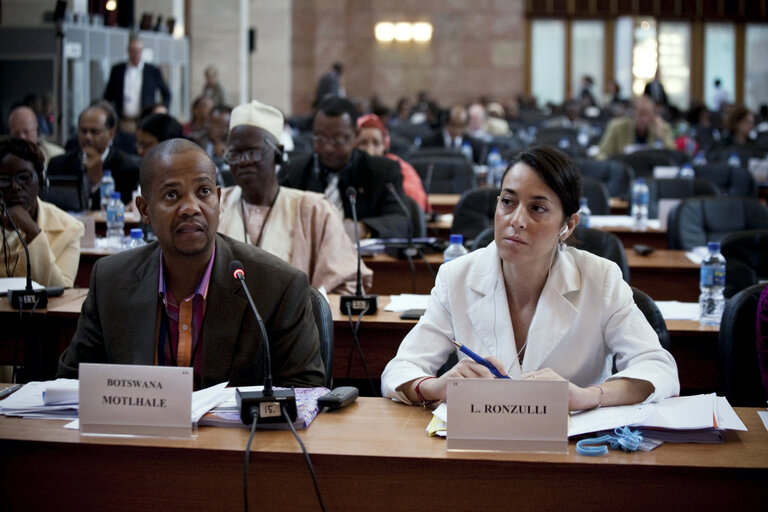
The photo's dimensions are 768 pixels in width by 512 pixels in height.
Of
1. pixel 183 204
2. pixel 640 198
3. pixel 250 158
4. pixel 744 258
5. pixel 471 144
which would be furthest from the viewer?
pixel 471 144

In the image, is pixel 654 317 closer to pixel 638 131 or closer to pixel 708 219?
pixel 708 219

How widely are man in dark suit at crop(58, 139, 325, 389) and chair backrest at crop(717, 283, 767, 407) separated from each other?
115cm

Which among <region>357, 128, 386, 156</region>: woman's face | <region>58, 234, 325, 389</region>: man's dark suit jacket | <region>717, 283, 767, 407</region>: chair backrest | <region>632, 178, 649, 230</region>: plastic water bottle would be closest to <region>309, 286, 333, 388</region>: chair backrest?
<region>58, 234, 325, 389</region>: man's dark suit jacket

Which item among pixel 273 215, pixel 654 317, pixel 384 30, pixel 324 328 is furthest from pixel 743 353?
pixel 384 30

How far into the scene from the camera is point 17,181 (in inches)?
144

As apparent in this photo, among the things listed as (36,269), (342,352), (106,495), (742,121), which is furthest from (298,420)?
(742,121)

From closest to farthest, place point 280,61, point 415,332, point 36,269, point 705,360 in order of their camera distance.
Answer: point 415,332
point 705,360
point 36,269
point 280,61

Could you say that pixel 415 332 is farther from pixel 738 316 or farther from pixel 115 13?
pixel 115 13

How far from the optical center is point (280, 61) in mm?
17531

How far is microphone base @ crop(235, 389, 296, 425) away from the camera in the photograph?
1963 millimetres

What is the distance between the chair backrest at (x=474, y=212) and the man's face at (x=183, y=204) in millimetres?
2770

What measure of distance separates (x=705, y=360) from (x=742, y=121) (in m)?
7.35

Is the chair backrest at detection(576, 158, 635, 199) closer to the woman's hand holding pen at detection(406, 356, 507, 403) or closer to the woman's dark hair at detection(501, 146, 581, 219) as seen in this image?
the woman's dark hair at detection(501, 146, 581, 219)

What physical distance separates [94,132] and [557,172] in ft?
14.3
